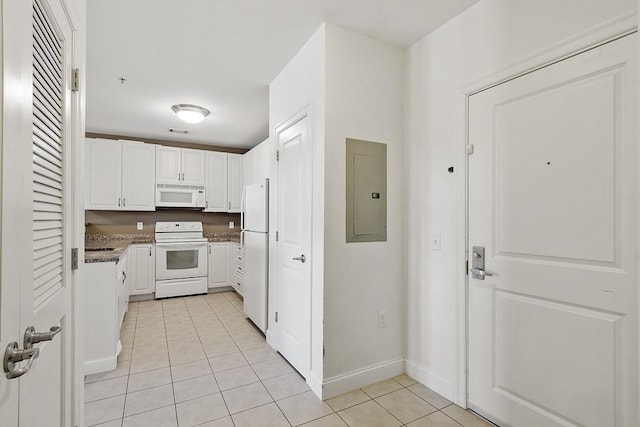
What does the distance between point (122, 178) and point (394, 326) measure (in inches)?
181

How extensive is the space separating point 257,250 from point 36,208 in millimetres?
2543

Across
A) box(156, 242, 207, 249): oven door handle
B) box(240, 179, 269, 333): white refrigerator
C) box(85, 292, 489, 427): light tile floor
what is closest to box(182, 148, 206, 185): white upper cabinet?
box(156, 242, 207, 249): oven door handle

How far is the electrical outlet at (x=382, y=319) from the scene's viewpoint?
7.95 ft

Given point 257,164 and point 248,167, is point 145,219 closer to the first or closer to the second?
point 248,167

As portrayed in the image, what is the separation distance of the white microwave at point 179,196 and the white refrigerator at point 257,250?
186 centimetres

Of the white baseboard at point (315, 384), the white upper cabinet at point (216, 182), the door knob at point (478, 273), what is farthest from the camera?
the white upper cabinet at point (216, 182)

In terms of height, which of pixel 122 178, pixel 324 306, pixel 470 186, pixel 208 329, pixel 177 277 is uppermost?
pixel 122 178

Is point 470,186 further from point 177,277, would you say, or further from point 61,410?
point 177,277

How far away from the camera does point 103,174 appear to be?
4.80 m

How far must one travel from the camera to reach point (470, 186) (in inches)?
80.8

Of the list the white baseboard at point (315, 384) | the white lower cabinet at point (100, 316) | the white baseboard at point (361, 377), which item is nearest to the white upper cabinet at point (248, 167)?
the white lower cabinet at point (100, 316)

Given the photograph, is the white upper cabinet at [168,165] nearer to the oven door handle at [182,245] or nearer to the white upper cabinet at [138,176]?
the white upper cabinet at [138,176]

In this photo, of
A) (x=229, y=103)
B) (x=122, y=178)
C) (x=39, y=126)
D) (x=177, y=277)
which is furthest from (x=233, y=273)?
(x=39, y=126)

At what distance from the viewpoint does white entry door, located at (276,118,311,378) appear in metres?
2.45
